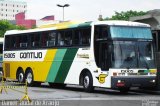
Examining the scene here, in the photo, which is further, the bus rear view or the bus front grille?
the bus front grille

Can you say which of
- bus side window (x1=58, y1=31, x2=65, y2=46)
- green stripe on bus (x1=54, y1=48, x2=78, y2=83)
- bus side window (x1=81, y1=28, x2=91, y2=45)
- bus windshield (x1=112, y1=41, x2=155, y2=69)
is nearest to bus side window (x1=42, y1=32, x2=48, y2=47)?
bus side window (x1=58, y1=31, x2=65, y2=46)

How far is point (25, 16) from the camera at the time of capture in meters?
199

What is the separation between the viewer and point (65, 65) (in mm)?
25781

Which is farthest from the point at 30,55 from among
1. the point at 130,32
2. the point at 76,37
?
the point at 130,32

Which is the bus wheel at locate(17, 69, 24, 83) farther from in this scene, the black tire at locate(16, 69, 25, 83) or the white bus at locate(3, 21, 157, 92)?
the white bus at locate(3, 21, 157, 92)

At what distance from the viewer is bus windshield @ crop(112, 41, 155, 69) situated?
71.5ft

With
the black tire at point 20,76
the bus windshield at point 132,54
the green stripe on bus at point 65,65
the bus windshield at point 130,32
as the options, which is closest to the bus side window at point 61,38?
the green stripe on bus at point 65,65

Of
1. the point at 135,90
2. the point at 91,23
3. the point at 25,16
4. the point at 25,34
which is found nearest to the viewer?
the point at 91,23

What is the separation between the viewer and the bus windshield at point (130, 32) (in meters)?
22.2

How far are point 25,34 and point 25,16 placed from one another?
6709 inches

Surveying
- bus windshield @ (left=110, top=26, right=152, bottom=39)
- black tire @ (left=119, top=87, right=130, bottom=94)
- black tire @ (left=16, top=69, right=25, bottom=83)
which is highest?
bus windshield @ (left=110, top=26, right=152, bottom=39)

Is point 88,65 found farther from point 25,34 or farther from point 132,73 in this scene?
point 25,34

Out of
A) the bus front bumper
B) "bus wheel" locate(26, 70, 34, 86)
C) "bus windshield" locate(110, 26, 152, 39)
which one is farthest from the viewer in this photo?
"bus wheel" locate(26, 70, 34, 86)

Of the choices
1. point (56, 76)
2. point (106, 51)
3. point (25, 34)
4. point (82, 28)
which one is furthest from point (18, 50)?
point (106, 51)
